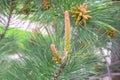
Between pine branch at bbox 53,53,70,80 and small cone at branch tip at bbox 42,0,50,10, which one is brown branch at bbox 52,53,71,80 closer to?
pine branch at bbox 53,53,70,80

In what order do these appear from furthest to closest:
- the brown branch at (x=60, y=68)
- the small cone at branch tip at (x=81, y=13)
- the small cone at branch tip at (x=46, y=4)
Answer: the small cone at branch tip at (x=46, y=4), the small cone at branch tip at (x=81, y=13), the brown branch at (x=60, y=68)

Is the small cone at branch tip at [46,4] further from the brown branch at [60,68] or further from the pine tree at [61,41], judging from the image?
the brown branch at [60,68]

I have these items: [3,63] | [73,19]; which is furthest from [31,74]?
[3,63]

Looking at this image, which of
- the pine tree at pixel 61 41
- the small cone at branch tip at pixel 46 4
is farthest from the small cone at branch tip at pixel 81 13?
the small cone at branch tip at pixel 46 4

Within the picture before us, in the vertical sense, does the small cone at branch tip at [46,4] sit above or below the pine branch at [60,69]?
above

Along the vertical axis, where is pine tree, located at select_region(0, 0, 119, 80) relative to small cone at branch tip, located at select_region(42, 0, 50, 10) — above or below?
below

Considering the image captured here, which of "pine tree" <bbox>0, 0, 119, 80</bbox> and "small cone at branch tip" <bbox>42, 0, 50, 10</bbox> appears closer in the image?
"pine tree" <bbox>0, 0, 119, 80</bbox>

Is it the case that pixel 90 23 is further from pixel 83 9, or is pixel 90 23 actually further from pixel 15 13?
pixel 15 13

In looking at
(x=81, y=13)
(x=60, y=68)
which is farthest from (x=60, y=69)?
(x=81, y=13)

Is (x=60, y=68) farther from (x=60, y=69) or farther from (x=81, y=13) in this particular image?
(x=81, y=13)

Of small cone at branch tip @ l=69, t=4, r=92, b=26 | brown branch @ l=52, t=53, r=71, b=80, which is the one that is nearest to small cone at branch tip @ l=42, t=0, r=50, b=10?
small cone at branch tip @ l=69, t=4, r=92, b=26

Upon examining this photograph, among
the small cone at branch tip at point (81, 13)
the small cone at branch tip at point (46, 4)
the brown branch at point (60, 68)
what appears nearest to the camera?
the brown branch at point (60, 68)
